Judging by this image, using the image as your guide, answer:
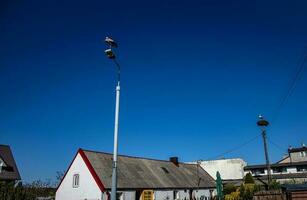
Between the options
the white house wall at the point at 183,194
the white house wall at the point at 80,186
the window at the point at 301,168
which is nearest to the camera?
the white house wall at the point at 80,186

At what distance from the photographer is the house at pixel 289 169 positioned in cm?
4819

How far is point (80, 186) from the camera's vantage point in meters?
31.1

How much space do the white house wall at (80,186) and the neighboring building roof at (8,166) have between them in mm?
13027

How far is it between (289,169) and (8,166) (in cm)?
4403

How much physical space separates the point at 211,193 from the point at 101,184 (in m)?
20.8

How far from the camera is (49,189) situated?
4553 centimetres

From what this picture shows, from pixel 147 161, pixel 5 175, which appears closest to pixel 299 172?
pixel 147 161

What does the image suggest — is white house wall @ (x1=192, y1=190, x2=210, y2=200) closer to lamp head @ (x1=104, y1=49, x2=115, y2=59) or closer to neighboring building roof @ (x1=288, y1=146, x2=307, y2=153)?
neighboring building roof @ (x1=288, y1=146, x2=307, y2=153)

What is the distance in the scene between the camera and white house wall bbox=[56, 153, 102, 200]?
2945cm

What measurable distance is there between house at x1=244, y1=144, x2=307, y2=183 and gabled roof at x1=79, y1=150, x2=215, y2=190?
11972mm

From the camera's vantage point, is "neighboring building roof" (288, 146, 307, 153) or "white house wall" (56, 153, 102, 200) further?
"neighboring building roof" (288, 146, 307, 153)

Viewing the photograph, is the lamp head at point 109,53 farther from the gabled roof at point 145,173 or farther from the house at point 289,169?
the house at point 289,169

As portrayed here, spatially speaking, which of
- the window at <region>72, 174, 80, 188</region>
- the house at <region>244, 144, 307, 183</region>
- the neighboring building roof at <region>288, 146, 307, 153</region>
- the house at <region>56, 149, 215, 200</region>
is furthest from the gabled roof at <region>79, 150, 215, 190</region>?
the neighboring building roof at <region>288, 146, 307, 153</region>

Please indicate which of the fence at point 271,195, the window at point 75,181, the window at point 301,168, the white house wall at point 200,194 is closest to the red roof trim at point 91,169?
the window at point 75,181
